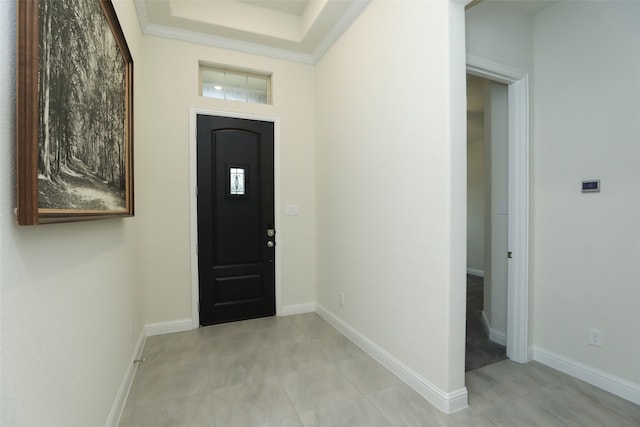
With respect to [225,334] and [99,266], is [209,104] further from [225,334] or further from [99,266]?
[225,334]

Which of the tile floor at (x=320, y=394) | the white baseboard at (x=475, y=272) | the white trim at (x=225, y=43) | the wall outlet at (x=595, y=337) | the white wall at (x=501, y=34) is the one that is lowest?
the tile floor at (x=320, y=394)

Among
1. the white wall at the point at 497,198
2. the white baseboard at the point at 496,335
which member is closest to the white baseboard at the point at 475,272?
the white baseboard at the point at 496,335

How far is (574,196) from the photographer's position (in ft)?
6.97

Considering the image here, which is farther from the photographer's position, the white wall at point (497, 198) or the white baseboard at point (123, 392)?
the white wall at point (497, 198)

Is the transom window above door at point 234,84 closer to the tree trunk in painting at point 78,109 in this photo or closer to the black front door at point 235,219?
the black front door at point 235,219

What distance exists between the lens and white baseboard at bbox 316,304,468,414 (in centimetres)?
172

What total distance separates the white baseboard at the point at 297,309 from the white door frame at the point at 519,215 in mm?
1996

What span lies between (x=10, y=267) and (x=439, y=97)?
6.57 feet

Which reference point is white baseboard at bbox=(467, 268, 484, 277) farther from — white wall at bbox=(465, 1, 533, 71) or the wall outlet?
white wall at bbox=(465, 1, 533, 71)

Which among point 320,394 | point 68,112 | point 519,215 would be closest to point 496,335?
point 519,215

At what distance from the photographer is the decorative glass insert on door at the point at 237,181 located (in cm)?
309

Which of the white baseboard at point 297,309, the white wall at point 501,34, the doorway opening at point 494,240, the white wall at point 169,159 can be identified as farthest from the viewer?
the white baseboard at point 297,309

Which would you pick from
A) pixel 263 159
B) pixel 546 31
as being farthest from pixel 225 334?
pixel 546 31

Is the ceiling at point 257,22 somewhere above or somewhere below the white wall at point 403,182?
above
